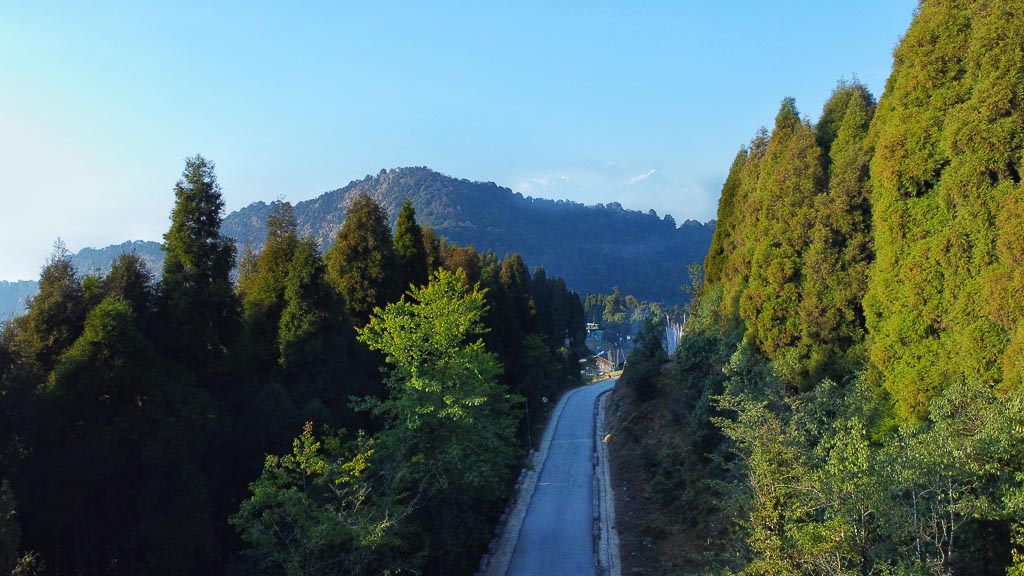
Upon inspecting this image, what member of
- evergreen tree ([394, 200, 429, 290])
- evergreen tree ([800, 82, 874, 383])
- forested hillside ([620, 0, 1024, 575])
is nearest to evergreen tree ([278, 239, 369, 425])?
evergreen tree ([394, 200, 429, 290])

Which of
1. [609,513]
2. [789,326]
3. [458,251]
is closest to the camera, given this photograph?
[789,326]

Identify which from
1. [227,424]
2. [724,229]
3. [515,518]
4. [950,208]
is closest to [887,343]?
[950,208]

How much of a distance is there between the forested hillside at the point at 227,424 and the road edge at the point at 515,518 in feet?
1.86

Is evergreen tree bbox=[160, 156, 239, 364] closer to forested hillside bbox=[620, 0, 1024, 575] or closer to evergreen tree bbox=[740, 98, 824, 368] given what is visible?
forested hillside bbox=[620, 0, 1024, 575]

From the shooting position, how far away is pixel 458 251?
39312mm

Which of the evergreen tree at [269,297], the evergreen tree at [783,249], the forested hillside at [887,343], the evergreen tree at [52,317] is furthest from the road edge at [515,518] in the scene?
the evergreen tree at [52,317]

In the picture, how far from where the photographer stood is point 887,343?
13.4 metres

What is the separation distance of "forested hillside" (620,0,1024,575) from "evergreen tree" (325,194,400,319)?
35.2ft

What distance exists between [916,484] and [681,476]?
14000mm

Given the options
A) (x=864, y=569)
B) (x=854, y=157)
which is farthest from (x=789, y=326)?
(x=864, y=569)

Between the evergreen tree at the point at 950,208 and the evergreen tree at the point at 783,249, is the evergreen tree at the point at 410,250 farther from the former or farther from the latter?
the evergreen tree at the point at 950,208

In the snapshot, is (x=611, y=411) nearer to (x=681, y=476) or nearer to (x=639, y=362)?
(x=639, y=362)

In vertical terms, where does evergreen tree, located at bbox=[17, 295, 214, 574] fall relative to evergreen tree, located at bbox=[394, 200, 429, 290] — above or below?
below

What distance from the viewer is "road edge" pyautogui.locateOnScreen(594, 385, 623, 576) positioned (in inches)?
675
